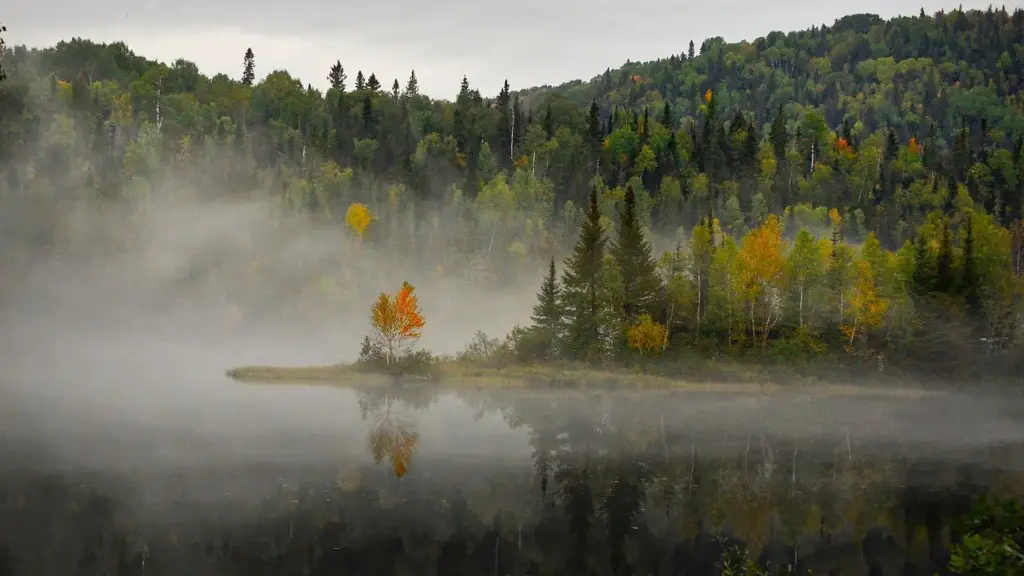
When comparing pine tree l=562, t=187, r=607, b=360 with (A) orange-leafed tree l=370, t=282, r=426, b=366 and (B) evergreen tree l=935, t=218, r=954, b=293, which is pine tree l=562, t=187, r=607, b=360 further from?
(B) evergreen tree l=935, t=218, r=954, b=293

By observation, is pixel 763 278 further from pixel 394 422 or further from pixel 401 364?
pixel 394 422

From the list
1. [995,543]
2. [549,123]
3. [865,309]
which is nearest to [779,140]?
[549,123]

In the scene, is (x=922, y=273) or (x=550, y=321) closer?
(x=922, y=273)

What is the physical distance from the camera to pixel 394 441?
63.6m

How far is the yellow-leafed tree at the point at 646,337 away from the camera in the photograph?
93562 millimetres

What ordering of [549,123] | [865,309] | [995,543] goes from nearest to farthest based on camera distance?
1. [995,543]
2. [865,309]
3. [549,123]

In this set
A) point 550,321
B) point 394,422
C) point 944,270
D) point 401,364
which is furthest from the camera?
point 550,321

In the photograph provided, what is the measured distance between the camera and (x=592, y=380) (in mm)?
91188

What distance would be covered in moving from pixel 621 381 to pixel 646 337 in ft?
18.4

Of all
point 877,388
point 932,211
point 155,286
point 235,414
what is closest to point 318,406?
point 235,414

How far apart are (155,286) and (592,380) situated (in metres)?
88.2

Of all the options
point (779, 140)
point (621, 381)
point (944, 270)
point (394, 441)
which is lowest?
point (394, 441)

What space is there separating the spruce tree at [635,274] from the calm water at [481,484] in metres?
16.5

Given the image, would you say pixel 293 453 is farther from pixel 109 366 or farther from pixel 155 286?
pixel 155 286
